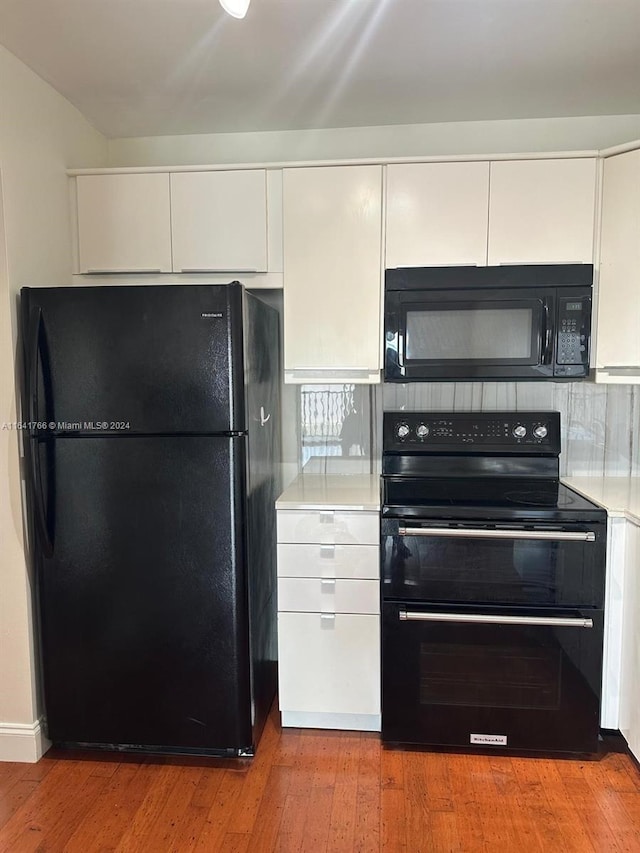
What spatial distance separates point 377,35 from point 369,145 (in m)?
0.69

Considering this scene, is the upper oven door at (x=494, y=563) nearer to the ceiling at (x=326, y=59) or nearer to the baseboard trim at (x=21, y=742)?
the baseboard trim at (x=21, y=742)

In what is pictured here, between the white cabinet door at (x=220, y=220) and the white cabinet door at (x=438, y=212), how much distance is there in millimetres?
510

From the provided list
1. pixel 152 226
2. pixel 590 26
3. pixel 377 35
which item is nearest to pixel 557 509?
pixel 590 26

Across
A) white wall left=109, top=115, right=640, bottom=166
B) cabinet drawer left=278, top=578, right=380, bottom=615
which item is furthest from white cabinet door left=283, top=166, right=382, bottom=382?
cabinet drawer left=278, top=578, right=380, bottom=615

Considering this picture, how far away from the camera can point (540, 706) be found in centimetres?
200

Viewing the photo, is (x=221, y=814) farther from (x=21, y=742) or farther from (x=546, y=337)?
(x=546, y=337)

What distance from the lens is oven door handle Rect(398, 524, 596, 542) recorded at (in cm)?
195

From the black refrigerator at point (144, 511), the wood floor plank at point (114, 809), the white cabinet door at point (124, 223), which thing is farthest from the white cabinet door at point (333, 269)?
the wood floor plank at point (114, 809)

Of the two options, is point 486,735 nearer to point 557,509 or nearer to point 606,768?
point 606,768

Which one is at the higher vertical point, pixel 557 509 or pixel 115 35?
pixel 115 35

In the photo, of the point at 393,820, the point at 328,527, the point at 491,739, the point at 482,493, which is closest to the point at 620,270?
the point at 482,493

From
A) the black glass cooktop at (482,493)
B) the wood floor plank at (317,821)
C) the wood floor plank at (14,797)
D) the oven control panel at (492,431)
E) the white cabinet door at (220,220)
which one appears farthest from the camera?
the oven control panel at (492,431)

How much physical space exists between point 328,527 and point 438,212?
4.09 feet

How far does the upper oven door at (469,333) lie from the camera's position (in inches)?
85.7
